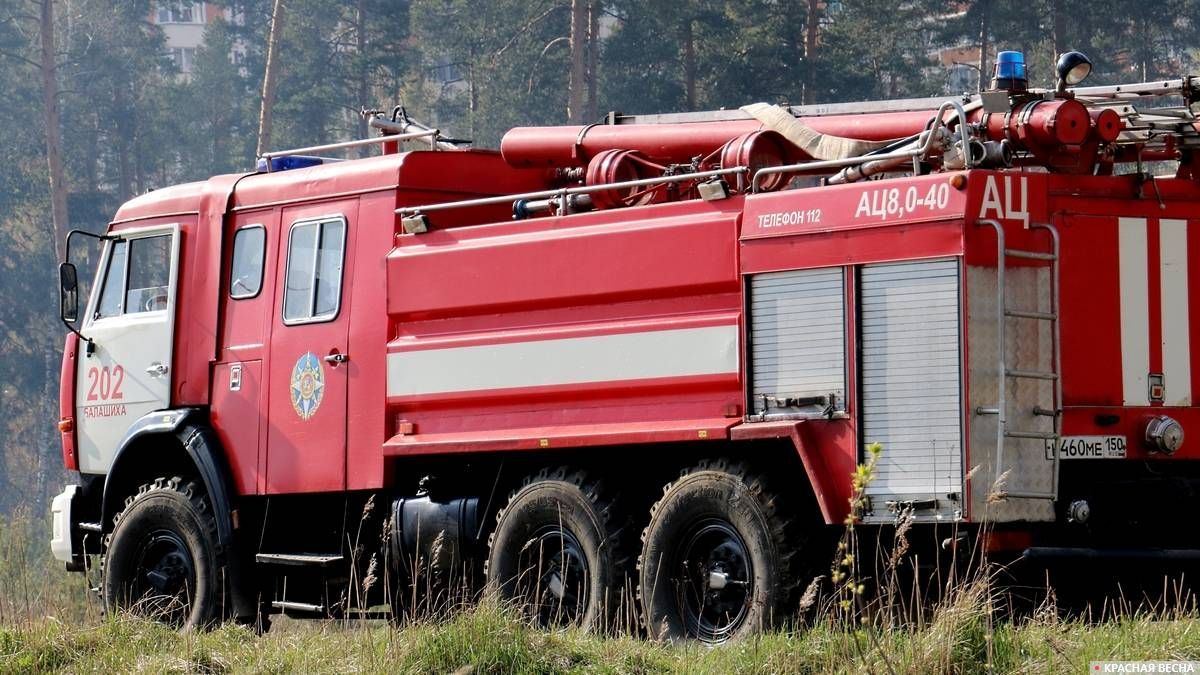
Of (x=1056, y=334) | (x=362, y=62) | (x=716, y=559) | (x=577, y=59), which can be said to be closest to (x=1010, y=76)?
(x=1056, y=334)

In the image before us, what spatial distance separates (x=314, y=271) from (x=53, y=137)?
32.3 metres

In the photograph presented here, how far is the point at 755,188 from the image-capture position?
9.51 m

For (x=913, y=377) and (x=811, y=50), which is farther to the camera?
(x=811, y=50)

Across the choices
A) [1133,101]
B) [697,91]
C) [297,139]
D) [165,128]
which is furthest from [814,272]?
[165,128]

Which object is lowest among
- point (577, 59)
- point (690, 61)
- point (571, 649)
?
point (571, 649)

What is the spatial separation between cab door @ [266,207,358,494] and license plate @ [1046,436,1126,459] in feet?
15.1

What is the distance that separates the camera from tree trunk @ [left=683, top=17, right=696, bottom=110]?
38.4 m

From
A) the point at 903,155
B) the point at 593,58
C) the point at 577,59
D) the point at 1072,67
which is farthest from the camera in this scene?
the point at 593,58

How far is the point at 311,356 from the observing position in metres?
11.6

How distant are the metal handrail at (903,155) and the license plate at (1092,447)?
4.73ft

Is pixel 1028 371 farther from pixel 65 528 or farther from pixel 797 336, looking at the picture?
pixel 65 528

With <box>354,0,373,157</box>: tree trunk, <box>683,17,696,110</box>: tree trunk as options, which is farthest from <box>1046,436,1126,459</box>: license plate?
<box>354,0,373,157</box>: tree trunk

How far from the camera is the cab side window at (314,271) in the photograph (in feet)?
37.9

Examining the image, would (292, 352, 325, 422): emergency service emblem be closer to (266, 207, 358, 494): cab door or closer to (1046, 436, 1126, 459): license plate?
(266, 207, 358, 494): cab door
